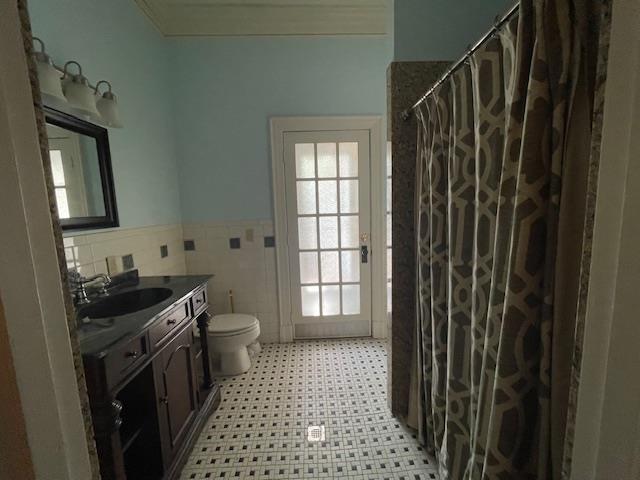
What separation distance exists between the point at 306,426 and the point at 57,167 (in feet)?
6.23

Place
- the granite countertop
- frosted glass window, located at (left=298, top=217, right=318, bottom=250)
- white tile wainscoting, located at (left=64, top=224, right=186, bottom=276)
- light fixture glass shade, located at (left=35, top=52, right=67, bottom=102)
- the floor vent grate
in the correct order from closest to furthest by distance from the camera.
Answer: the granite countertop < light fixture glass shade, located at (left=35, top=52, right=67, bottom=102) < white tile wainscoting, located at (left=64, top=224, right=186, bottom=276) < the floor vent grate < frosted glass window, located at (left=298, top=217, right=318, bottom=250)

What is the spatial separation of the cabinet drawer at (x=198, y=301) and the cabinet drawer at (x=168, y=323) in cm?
8

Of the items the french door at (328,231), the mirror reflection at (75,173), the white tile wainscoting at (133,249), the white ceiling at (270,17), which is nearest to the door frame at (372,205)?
the french door at (328,231)

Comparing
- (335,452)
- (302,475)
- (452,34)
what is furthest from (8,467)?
(452,34)

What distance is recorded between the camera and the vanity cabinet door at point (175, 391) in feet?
3.94

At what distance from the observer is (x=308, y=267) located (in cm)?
251

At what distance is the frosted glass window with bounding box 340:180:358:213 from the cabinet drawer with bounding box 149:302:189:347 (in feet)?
4.87

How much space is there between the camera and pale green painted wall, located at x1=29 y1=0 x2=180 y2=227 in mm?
1365

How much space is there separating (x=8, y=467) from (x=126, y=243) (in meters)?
1.55

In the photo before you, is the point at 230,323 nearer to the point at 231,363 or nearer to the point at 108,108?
the point at 231,363

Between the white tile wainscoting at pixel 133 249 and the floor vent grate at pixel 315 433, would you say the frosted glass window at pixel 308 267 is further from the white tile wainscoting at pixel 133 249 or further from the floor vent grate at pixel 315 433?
the floor vent grate at pixel 315 433

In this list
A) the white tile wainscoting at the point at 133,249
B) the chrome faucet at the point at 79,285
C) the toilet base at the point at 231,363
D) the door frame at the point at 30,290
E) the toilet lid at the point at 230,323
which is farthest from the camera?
the toilet base at the point at 231,363

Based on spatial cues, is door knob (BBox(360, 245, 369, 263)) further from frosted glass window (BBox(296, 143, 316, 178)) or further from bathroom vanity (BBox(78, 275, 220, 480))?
bathroom vanity (BBox(78, 275, 220, 480))

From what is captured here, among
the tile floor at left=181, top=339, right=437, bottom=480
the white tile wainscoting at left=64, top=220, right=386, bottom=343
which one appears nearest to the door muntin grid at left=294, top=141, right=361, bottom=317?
the white tile wainscoting at left=64, top=220, right=386, bottom=343
